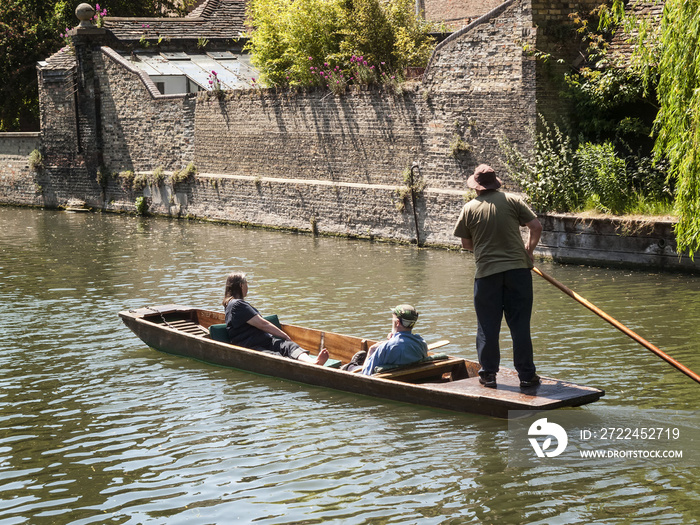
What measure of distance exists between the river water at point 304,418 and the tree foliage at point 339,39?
6.86 meters

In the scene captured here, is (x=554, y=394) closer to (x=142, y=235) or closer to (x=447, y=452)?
(x=447, y=452)

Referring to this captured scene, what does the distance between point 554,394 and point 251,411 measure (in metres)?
2.49

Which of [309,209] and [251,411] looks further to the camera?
[309,209]

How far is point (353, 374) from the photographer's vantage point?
7805mm

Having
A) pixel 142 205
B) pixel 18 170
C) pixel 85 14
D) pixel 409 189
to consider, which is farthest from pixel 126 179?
pixel 409 189

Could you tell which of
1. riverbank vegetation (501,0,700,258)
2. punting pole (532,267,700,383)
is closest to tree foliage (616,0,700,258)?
riverbank vegetation (501,0,700,258)

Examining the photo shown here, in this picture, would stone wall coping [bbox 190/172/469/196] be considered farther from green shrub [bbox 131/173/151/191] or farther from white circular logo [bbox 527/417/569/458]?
white circular logo [bbox 527/417/569/458]

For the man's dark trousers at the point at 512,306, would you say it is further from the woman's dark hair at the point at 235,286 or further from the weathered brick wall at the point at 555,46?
the weathered brick wall at the point at 555,46

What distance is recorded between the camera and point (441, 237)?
17188mm

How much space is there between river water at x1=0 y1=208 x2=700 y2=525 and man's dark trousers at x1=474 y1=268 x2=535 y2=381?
558mm

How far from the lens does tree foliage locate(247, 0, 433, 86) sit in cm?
1964

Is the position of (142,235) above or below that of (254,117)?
below

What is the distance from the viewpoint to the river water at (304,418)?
572 cm

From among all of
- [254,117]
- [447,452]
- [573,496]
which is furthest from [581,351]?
[254,117]
